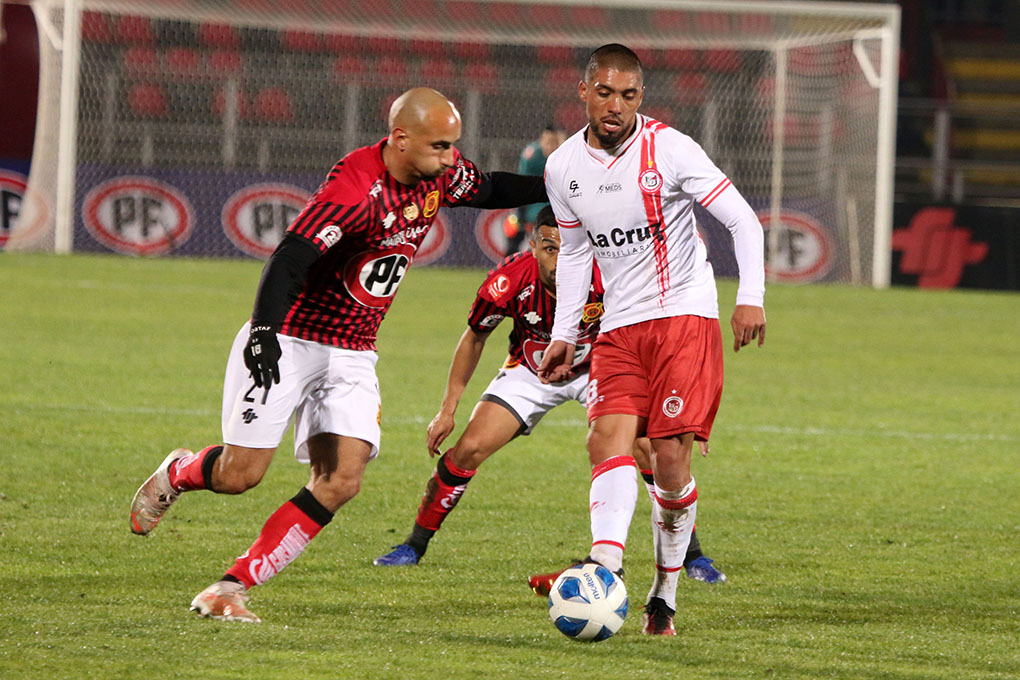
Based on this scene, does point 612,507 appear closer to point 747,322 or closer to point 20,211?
point 747,322

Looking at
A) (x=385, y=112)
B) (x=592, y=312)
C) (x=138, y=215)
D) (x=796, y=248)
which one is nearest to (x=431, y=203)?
(x=592, y=312)

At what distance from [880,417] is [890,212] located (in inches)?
408

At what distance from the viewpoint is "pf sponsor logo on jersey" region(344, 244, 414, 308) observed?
16.1ft

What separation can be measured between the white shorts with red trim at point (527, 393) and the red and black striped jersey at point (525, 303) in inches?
5.1

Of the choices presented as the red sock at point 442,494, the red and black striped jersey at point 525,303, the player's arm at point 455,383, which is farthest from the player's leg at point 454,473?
the red and black striped jersey at point 525,303

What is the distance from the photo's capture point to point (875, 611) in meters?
5.16

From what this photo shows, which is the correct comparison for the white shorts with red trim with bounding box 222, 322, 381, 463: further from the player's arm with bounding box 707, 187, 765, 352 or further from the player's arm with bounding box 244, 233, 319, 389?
the player's arm with bounding box 707, 187, 765, 352

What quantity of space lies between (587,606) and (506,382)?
195 cm

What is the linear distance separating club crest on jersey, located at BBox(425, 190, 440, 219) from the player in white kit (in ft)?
1.31

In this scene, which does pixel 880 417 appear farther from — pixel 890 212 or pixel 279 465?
pixel 890 212

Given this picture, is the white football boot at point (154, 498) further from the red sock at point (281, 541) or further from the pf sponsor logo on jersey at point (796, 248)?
the pf sponsor logo on jersey at point (796, 248)

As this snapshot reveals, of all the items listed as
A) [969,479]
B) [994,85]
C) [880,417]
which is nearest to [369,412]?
[969,479]

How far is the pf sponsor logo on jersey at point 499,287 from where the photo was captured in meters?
Answer: 6.00

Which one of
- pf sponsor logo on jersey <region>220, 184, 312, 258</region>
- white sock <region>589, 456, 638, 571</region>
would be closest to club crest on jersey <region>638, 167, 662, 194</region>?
white sock <region>589, 456, 638, 571</region>
